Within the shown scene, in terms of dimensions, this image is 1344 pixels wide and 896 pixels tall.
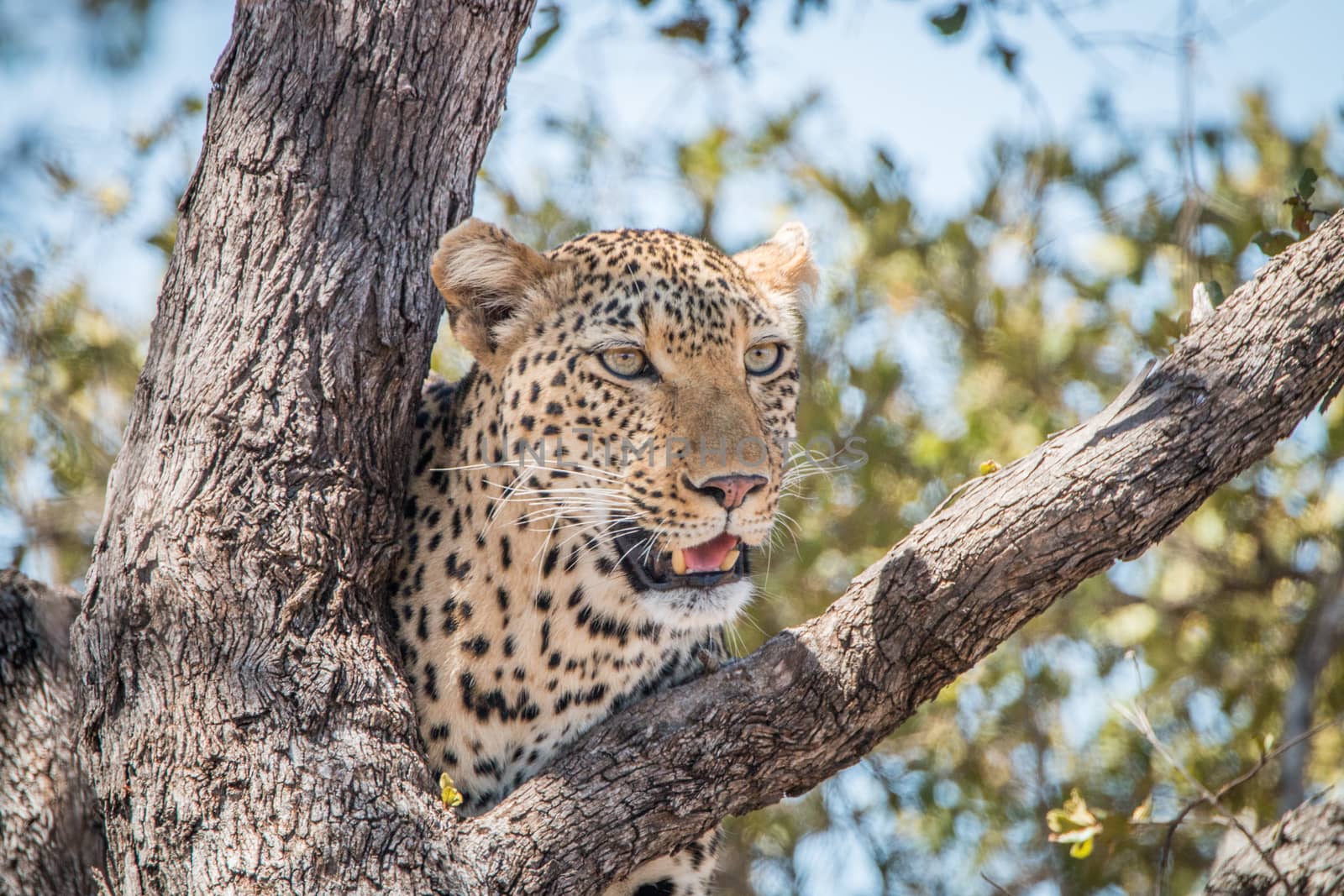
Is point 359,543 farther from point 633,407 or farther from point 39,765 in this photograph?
point 39,765

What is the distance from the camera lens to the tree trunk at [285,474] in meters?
4.05

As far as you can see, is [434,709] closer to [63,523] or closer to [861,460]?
[63,523]

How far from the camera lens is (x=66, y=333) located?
729 centimetres

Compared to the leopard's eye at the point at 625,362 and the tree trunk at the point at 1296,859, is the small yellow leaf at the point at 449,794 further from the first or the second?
the tree trunk at the point at 1296,859

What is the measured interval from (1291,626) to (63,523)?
7.74 meters

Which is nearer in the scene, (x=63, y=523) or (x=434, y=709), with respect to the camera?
(x=434, y=709)

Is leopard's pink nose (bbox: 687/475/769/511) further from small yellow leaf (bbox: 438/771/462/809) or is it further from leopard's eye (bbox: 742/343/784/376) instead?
small yellow leaf (bbox: 438/771/462/809)

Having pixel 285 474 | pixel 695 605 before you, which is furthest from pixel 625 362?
pixel 285 474

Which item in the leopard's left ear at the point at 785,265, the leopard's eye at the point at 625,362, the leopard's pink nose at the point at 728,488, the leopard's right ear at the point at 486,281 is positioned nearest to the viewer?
the leopard's pink nose at the point at 728,488

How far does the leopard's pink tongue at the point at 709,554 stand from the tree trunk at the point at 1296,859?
2.25 meters

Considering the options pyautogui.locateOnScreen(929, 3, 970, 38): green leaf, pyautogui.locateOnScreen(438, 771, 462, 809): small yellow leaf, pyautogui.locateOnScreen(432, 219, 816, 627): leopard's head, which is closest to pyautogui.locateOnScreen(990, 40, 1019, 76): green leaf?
pyautogui.locateOnScreen(929, 3, 970, 38): green leaf

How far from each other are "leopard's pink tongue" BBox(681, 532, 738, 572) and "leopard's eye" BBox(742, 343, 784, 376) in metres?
0.83

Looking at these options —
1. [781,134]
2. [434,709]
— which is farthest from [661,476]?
[781,134]

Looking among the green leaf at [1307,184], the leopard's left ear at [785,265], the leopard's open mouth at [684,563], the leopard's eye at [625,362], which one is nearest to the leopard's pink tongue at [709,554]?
the leopard's open mouth at [684,563]
